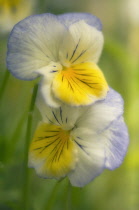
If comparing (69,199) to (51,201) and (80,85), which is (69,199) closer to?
(51,201)

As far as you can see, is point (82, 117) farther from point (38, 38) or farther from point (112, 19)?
point (112, 19)

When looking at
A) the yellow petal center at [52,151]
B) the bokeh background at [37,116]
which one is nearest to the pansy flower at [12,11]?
the bokeh background at [37,116]

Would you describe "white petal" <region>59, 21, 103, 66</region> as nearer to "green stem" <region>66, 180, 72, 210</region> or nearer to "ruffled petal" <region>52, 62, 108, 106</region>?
"ruffled petal" <region>52, 62, 108, 106</region>

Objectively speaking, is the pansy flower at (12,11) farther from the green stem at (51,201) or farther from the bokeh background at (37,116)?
the green stem at (51,201)

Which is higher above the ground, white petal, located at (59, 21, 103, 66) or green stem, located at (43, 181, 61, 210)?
white petal, located at (59, 21, 103, 66)

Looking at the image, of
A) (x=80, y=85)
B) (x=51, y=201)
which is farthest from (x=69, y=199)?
(x=80, y=85)

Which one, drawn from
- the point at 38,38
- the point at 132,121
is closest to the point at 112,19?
the point at 132,121

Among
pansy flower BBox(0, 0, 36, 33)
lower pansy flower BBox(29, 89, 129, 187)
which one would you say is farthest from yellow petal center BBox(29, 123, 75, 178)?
pansy flower BBox(0, 0, 36, 33)
